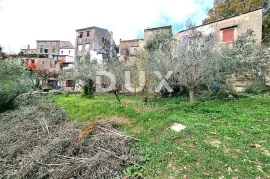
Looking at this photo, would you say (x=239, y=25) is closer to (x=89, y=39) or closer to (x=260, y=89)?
(x=260, y=89)

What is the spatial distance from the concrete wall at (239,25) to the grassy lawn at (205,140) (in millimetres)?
7689

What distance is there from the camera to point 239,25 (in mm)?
14047

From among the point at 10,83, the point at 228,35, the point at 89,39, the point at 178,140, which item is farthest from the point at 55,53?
the point at 178,140

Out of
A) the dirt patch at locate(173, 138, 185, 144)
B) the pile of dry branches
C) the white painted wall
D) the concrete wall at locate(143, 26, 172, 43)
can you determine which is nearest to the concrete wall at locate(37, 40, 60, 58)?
the white painted wall

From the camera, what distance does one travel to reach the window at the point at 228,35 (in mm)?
14414

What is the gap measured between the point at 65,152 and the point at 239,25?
648 inches

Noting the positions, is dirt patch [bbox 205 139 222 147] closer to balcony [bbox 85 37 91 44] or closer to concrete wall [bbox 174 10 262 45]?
concrete wall [bbox 174 10 262 45]

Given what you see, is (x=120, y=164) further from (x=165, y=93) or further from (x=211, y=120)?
(x=165, y=93)

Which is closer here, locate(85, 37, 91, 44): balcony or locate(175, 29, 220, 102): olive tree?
locate(175, 29, 220, 102): olive tree

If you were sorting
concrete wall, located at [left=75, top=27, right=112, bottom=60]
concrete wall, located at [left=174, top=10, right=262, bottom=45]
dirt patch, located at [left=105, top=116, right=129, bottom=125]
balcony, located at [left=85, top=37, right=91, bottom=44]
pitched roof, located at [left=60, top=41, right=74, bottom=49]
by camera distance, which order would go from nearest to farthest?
dirt patch, located at [left=105, top=116, right=129, bottom=125]
concrete wall, located at [left=174, top=10, right=262, bottom=45]
concrete wall, located at [left=75, top=27, right=112, bottom=60]
balcony, located at [left=85, top=37, right=91, bottom=44]
pitched roof, located at [left=60, top=41, right=74, bottom=49]

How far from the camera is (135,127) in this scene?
607 centimetres

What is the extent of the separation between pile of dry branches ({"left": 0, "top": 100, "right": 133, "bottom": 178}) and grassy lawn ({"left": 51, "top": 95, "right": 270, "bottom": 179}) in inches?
24.6

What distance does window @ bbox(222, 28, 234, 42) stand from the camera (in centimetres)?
1441

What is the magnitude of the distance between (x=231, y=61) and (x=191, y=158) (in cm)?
747
